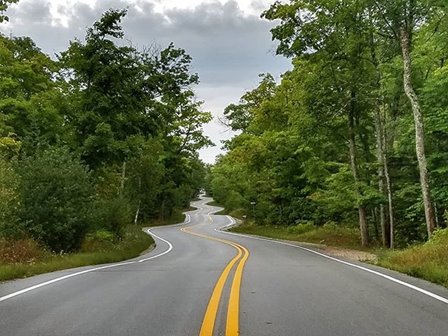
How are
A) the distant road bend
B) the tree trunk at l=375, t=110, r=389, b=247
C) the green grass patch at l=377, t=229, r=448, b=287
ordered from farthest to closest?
the tree trunk at l=375, t=110, r=389, b=247, the green grass patch at l=377, t=229, r=448, b=287, the distant road bend

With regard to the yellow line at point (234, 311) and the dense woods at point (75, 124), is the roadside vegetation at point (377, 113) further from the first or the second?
the dense woods at point (75, 124)

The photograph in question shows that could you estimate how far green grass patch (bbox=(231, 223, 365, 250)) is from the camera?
97.0 ft

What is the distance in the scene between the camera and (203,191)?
545ft

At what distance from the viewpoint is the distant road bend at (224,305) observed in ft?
18.7

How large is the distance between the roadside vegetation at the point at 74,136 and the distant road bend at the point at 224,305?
4.73 m

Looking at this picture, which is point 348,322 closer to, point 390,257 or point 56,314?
point 56,314

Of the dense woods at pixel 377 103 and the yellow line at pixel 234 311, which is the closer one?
the yellow line at pixel 234 311

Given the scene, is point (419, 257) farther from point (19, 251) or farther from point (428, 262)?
point (19, 251)

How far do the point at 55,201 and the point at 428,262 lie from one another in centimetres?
1267

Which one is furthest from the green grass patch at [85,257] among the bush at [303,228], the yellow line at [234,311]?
the bush at [303,228]

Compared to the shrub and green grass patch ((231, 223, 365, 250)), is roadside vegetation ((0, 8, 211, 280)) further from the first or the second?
green grass patch ((231, 223, 365, 250))

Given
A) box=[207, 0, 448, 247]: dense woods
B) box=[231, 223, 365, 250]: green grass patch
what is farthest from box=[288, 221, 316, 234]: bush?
box=[207, 0, 448, 247]: dense woods

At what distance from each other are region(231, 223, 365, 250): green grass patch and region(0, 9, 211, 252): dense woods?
12.6 metres

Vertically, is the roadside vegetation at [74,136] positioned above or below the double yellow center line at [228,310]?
above
